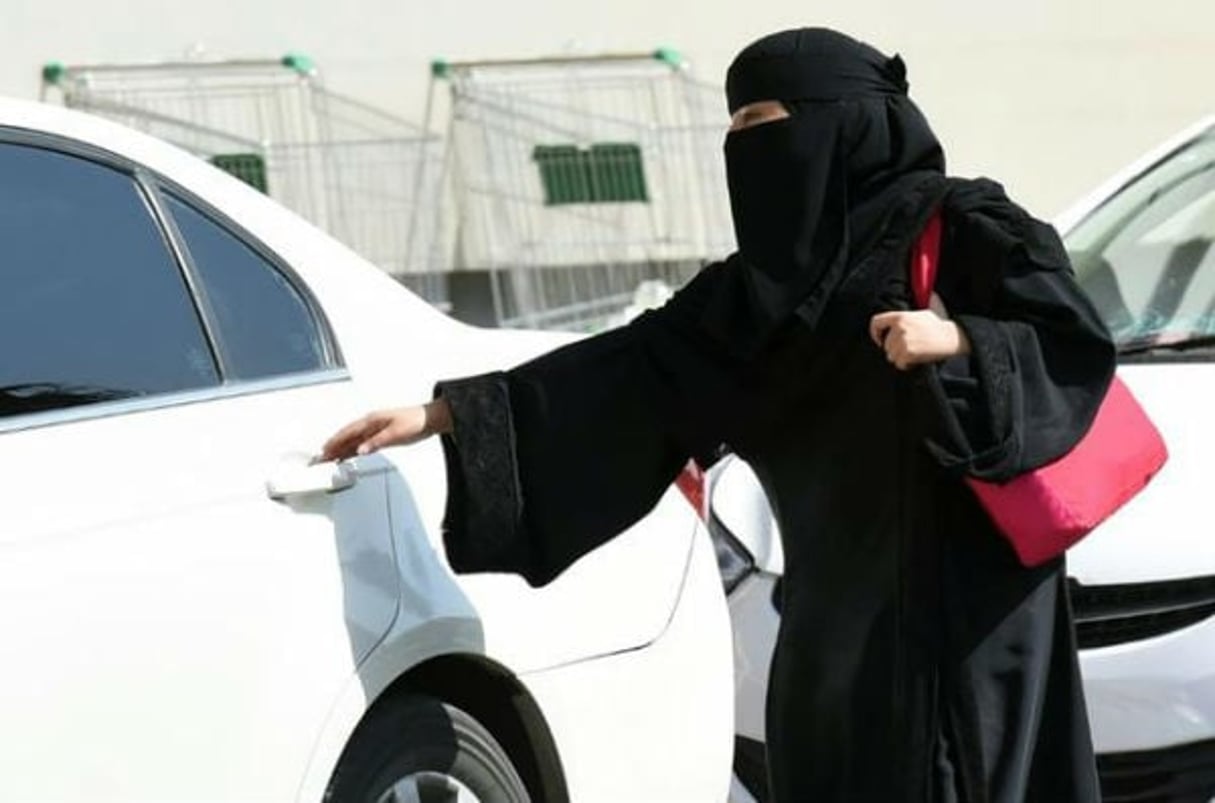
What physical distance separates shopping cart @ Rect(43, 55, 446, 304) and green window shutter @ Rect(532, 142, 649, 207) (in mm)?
536

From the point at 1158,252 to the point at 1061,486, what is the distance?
8.01 feet

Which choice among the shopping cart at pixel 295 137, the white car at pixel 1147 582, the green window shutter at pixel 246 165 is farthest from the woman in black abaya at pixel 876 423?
the shopping cart at pixel 295 137

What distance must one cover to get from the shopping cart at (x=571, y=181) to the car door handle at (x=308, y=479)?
6907 mm

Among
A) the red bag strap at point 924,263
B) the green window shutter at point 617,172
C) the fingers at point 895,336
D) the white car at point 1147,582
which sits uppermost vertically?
the green window shutter at point 617,172

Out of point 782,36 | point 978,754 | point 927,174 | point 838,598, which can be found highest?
point 782,36

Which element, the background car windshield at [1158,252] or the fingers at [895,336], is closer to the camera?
the fingers at [895,336]

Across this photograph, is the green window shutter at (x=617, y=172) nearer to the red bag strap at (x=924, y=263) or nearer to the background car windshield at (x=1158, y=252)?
the background car windshield at (x=1158, y=252)

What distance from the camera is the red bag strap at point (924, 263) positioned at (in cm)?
314

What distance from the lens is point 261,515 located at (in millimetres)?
3262

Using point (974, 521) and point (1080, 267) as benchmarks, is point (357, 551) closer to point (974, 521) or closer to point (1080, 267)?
point (974, 521)

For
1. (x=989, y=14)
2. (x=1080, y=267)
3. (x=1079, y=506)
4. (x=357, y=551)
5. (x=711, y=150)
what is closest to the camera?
(x=1079, y=506)

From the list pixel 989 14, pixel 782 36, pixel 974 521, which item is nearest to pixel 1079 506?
pixel 974 521

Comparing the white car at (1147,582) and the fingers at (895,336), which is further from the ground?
the fingers at (895,336)

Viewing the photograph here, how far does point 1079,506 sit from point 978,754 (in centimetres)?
37
